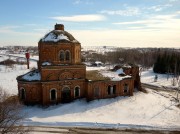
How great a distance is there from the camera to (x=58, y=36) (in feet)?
96.5

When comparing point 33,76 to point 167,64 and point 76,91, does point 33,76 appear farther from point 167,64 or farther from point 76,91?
point 167,64

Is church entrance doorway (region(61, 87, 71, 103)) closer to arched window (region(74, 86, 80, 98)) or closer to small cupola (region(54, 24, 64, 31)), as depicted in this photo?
arched window (region(74, 86, 80, 98))

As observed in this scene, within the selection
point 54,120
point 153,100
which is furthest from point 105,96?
point 54,120

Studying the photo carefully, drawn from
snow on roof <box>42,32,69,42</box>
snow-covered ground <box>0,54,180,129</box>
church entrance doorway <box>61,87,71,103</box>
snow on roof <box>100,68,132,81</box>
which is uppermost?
snow on roof <box>42,32,69,42</box>

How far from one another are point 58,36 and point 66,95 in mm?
7741

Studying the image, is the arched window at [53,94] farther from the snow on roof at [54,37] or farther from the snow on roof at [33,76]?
the snow on roof at [54,37]

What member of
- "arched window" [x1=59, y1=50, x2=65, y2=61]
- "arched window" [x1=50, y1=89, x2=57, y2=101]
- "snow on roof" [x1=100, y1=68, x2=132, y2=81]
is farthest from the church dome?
"snow on roof" [x1=100, y1=68, x2=132, y2=81]

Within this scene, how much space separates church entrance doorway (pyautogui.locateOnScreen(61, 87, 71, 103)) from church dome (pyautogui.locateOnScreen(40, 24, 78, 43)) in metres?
6.27

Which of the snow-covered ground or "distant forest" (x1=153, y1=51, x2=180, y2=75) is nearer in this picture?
the snow-covered ground

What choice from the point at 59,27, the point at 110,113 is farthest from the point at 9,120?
the point at 59,27

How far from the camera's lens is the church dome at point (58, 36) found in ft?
95.3

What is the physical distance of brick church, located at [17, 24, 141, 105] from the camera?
93.6 feet

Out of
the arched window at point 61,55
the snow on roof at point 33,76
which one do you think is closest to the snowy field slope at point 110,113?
the snow on roof at point 33,76

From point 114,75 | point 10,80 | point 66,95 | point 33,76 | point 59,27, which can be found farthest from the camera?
point 10,80
